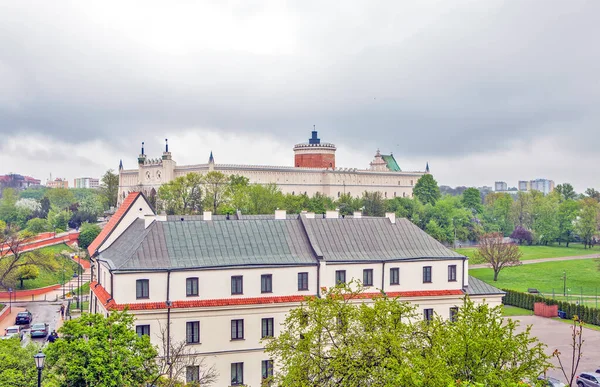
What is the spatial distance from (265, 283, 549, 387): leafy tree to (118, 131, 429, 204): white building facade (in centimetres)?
11431

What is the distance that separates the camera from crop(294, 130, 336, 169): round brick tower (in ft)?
547

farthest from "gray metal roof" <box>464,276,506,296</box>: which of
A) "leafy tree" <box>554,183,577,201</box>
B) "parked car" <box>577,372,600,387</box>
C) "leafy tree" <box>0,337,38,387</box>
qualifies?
"leafy tree" <box>554,183,577,201</box>

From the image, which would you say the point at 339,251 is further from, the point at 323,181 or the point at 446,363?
the point at 323,181

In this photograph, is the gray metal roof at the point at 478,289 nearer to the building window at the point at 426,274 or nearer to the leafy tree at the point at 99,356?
the building window at the point at 426,274

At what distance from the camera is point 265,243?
3794 cm

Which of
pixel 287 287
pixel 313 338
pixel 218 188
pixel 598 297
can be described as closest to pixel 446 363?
pixel 313 338

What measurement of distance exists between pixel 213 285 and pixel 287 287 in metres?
4.03

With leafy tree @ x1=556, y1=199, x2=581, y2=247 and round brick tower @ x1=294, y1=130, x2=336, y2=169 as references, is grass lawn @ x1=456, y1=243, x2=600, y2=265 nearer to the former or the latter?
leafy tree @ x1=556, y1=199, x2=581, y2=247

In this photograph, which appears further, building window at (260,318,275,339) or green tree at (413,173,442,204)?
green tree at (413,173,442,204)

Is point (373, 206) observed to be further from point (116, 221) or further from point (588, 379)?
point (588, 379)

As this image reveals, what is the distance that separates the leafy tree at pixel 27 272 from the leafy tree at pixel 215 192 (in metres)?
25.6

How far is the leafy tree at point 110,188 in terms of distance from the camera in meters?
153

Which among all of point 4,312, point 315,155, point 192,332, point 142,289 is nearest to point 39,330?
point 4,312

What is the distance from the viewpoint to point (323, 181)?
159250 mm
